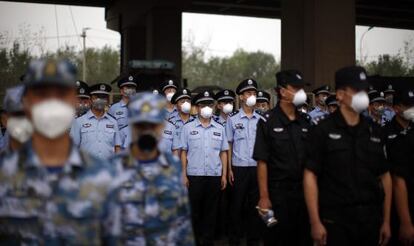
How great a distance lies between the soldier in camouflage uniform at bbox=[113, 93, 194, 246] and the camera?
3709 mm

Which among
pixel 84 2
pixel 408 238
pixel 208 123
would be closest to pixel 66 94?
pixel 408 238

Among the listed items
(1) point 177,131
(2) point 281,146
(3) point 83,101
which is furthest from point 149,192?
(3) point 83,101

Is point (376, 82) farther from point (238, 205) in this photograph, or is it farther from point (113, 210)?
point (113, 210)

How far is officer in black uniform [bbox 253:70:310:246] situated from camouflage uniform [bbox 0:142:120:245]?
2.84 m

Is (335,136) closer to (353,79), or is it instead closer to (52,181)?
(353,79)

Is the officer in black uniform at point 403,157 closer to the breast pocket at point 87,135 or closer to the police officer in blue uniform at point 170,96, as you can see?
the breast pocket at point 87,135

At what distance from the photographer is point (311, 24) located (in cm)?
1536

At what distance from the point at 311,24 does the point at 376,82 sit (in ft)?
7.67

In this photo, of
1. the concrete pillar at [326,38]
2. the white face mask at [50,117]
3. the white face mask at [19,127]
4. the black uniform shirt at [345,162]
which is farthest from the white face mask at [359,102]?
the concrete pillar at [326,38]

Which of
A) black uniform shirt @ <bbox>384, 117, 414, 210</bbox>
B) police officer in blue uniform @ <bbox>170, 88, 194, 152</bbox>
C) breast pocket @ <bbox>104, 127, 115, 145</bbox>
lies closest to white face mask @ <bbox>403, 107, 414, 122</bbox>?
black uniform shirt @ <bbox>384, 117, 414, 210</bbox>

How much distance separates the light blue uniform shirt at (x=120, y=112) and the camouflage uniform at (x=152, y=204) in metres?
5.94

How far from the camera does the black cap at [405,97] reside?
571 cm

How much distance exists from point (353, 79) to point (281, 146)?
115cm

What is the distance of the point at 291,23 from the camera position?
649 inches
